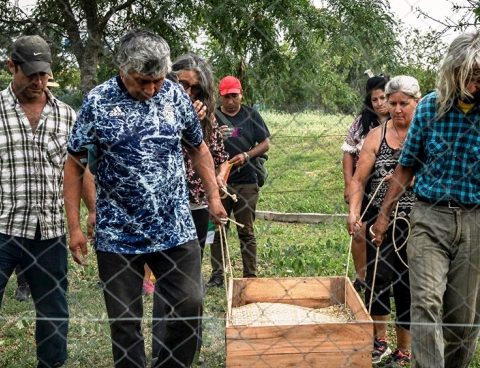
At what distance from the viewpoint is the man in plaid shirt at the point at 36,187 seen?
301cm

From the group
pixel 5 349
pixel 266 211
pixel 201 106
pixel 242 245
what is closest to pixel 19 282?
pixel 5 349

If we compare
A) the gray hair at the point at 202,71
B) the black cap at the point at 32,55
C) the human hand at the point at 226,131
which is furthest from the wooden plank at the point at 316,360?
the human hand at the point at 226,131

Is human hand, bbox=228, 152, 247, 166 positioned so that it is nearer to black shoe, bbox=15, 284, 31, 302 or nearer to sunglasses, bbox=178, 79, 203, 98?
sunglasses, bbox=178, 79, 203, 98

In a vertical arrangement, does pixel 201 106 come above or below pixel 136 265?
above

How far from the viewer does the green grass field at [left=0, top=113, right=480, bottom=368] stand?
365cm

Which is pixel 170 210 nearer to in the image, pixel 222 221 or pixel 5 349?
pixel 222 221

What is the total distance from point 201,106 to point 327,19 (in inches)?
32.2

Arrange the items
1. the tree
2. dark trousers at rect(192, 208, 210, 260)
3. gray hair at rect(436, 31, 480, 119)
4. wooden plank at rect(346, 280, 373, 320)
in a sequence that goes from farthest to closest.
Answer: dark trousers at rect(192, 208, 210, 260) < wooden plank at rect(346, 280, 373, 320) < gray hair at rect(436, 31, 480, 119) < the tree

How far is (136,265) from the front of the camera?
2762 mm

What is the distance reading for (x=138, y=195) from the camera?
267 cm

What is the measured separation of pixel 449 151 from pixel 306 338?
103cm

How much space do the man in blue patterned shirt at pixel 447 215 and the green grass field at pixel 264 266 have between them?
56 centimetres

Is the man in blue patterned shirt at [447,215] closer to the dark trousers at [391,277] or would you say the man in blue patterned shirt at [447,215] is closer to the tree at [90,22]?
the dark trousers at [391,277]

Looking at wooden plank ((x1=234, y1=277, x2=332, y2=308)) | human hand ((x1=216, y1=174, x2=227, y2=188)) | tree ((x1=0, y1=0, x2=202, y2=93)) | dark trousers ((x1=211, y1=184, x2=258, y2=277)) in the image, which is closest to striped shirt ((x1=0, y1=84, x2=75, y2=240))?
→ tree ((x1=0, y1=0, x2=202, y2=93))
